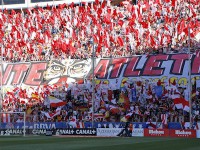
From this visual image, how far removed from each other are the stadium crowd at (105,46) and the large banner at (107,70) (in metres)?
0.74

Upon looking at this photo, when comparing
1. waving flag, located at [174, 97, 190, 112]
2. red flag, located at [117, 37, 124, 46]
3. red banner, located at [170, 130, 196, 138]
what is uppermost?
red flag, located at [117, 37, 124, 46]

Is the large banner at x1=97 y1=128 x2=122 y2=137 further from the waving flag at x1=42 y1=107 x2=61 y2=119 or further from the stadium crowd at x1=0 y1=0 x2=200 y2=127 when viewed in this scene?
the waving flag at x1=42 y1=107 x2=61 y2=119

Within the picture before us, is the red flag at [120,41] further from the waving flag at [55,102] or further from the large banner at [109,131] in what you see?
the large banner at [109,131]

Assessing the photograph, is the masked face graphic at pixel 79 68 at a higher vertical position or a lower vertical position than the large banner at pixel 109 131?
higher

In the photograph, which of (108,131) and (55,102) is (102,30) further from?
(108,131)

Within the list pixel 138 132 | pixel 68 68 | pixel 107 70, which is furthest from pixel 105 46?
pixel 138 132

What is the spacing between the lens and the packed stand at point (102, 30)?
162 ft

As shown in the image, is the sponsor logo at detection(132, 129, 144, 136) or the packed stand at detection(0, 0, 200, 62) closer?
the sponsor logo at detection(132, 129, 144, 136)

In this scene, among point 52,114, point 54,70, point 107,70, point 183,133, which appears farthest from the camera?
point 54,70

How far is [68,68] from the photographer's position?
53.4 metres

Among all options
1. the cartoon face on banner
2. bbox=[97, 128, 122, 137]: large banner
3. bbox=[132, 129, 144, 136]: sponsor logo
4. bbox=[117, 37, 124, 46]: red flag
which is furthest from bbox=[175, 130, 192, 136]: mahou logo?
the cartoon face on banner

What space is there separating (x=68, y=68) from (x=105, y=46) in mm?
4564

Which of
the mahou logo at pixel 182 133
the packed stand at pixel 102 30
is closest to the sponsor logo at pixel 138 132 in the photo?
the mahou logo at pixel 182 133

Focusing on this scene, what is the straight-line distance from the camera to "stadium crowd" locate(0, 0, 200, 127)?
44.9 m
